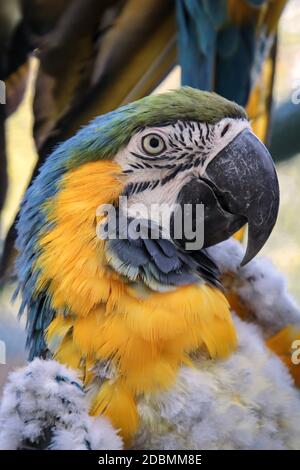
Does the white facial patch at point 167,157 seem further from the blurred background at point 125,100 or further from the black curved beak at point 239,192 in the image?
the blurred background at point 125,100

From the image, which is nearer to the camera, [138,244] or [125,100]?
[138,244]

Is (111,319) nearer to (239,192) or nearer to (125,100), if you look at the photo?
(239,192)

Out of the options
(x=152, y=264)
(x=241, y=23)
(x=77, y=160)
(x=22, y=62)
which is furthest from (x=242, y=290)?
(x=22, y=62)

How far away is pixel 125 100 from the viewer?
132 centimetres

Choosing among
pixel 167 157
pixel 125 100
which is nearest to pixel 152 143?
pixel 167 157

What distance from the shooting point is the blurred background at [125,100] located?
1.36 meters

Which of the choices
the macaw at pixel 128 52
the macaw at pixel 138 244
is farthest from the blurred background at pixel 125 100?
the macaw at pixel 138 244

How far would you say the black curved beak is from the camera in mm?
695

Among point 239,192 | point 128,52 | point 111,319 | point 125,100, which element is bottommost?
point 111,319

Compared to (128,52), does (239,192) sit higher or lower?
lower

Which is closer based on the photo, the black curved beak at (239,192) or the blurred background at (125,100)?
the black curved beak at (239,192)

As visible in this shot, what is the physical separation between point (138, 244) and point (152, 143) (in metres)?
0.12

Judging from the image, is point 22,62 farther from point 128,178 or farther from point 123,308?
point 123,308
